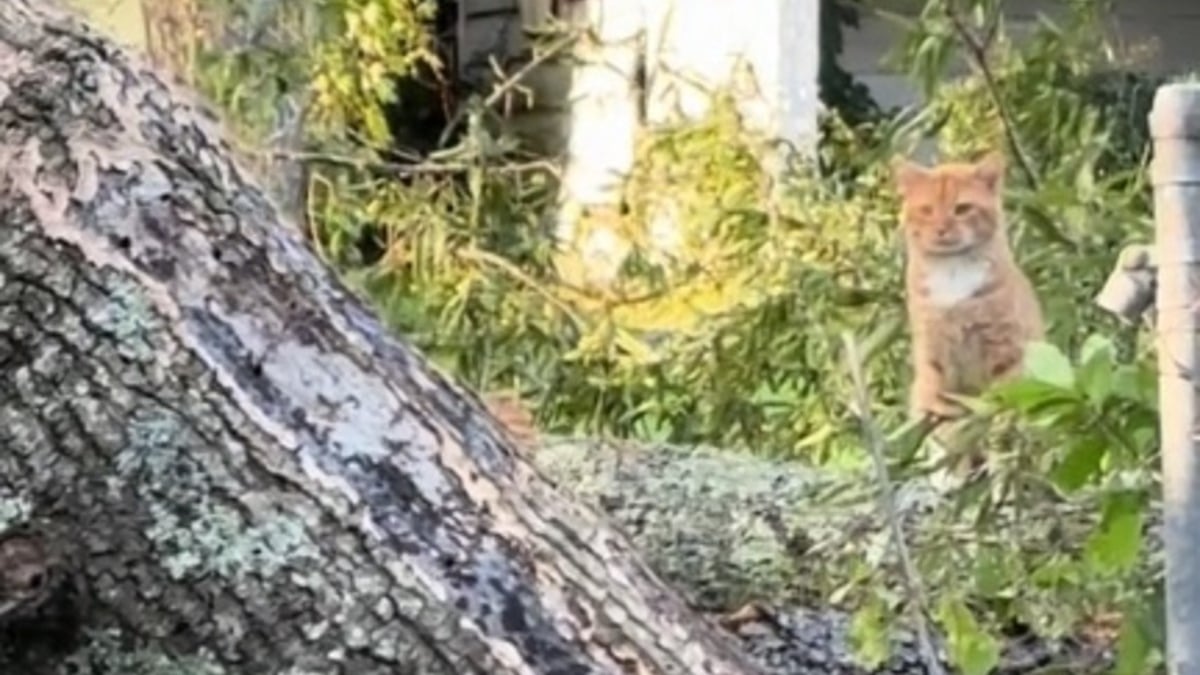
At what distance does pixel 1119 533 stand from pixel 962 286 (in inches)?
62.8

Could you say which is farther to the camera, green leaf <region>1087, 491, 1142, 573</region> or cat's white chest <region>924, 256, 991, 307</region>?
cat's white chest <region>924, 256, 991, 307</region>

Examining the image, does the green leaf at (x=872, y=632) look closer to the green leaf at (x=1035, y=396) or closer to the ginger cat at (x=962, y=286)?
the green leaf at (x=1035, y=396)

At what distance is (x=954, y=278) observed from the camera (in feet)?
8.70

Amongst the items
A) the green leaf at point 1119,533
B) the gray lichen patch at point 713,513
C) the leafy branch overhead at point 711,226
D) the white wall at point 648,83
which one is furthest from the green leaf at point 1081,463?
the white wall at point 648,83

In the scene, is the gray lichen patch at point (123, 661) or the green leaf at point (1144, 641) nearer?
the gray lichen patch at point (123, 661)

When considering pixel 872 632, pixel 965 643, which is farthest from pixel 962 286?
pixel 965 643

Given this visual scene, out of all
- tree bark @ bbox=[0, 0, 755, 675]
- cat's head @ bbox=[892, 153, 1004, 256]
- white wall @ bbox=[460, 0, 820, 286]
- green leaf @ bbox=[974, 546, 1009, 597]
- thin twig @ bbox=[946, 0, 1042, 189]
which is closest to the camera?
tree bark @ bbox=[0, 0, 755, 675]

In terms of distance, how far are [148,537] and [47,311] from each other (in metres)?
0.10

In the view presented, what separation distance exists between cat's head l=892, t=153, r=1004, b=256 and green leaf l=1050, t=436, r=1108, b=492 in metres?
1.48

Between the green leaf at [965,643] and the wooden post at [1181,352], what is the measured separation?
203 mm

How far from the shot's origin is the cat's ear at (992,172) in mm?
2555

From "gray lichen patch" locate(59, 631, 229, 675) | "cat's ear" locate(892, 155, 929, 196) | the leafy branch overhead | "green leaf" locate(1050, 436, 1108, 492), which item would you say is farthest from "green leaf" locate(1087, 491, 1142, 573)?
"cat's ear" locate(892, 155, 929, 196)

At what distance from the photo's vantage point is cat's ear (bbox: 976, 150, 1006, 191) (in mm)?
2555

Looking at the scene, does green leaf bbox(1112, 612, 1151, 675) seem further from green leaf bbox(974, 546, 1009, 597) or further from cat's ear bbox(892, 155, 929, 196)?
cat's ear bbox(892, 155, 929, 196)
